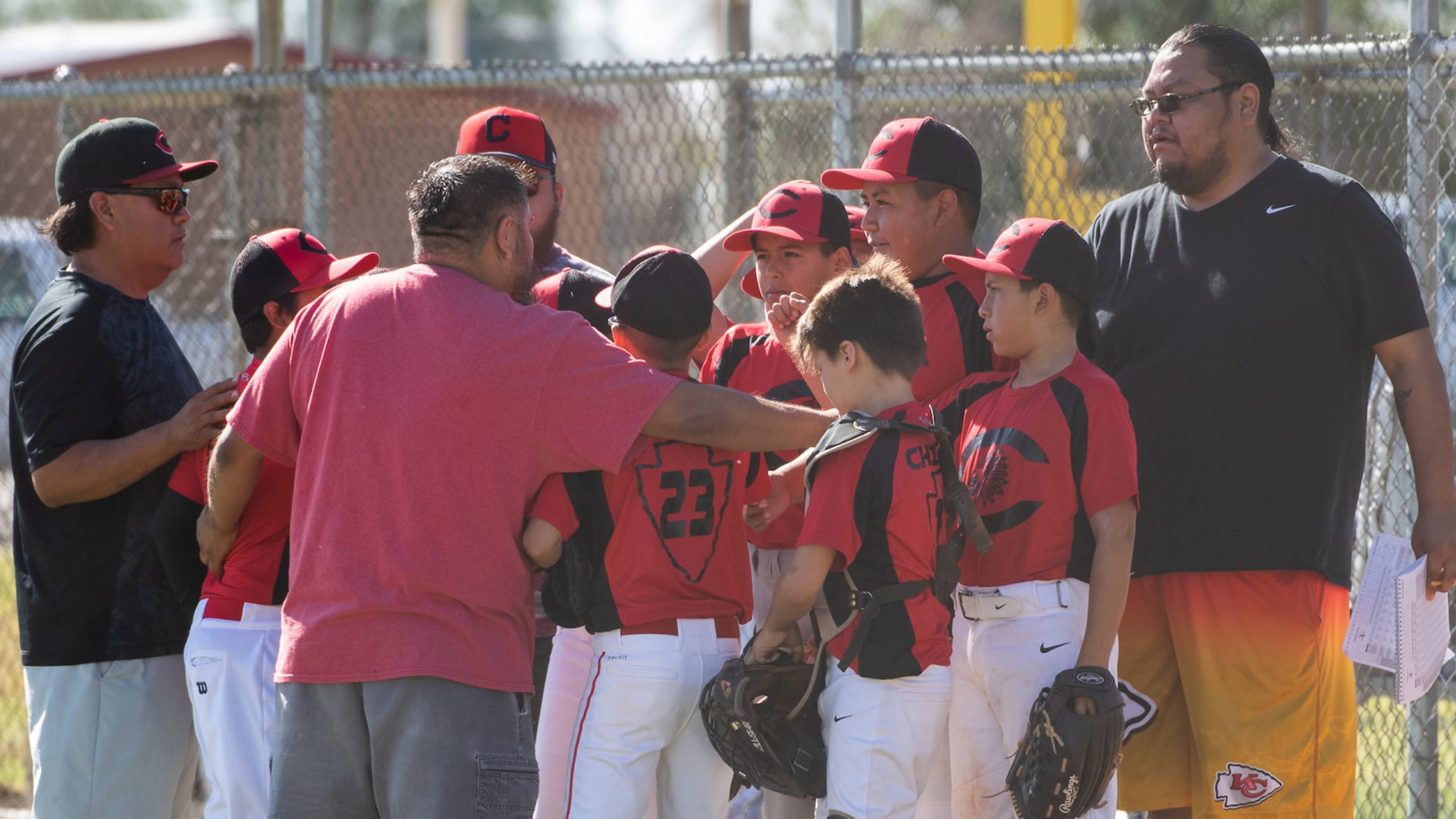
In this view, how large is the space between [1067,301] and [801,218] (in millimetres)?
734

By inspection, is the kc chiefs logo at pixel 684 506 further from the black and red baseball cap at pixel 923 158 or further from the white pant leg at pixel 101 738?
the white pant leg at pixel 101 738

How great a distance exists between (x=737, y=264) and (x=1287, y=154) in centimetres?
157

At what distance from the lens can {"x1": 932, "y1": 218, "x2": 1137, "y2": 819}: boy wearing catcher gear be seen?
127 inches

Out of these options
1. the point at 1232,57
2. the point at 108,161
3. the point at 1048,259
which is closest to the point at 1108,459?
the point at 1048,259

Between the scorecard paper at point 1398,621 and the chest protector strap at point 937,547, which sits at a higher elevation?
the chest protector strap at point 937,547

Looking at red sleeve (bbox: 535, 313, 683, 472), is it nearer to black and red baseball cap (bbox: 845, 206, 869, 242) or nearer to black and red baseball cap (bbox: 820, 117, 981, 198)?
black and red baseball cap (bbox: 820, 117, 981, 198)

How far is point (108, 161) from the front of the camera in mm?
3773

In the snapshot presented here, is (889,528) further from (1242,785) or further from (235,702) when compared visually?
(235,702)

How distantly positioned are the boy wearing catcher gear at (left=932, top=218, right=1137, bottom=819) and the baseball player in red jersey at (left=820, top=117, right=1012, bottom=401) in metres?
0.21

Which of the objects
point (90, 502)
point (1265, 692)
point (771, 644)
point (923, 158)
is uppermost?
point (923, 158)

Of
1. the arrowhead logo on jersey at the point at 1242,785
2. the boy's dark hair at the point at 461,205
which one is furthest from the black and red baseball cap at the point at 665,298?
the arrowhead logo on jersey at the point at 1242,785

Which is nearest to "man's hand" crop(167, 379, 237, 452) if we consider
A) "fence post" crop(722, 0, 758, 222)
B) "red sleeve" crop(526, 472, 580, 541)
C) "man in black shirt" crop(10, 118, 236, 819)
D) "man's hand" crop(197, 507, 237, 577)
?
"man in black shirt" crop(10, 118, 236, 819)

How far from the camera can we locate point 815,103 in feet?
18.5

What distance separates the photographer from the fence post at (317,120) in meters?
5.26
